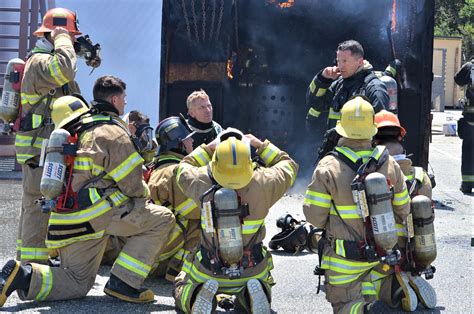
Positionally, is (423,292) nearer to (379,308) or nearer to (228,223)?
(379,308)

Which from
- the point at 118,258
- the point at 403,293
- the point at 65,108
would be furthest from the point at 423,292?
the point at 65,108

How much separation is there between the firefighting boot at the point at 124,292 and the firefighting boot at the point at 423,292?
1.65 metres

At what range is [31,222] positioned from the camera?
5754mm

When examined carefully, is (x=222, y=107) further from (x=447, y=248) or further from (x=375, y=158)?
(x=375, y=158)

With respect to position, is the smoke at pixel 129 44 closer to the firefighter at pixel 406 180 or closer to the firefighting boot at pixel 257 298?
the firefighter at pixel 406 180

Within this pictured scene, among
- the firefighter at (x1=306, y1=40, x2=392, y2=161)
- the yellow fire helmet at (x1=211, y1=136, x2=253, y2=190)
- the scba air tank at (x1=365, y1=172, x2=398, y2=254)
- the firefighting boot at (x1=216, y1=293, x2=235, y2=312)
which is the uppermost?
the firefighter at (x1=306, y1=40, x2=392, y2=161)

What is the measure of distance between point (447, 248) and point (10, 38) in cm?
727

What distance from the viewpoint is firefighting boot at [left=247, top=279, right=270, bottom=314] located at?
4633 mm

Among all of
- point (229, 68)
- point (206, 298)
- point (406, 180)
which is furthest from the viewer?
point (229, 68)

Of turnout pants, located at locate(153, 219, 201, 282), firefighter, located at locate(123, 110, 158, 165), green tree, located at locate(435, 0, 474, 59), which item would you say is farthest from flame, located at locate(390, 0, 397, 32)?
green tree, located at locate(435, 0, 474, 59)

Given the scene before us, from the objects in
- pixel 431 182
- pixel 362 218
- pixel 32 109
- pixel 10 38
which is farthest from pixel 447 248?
pixel 10 38

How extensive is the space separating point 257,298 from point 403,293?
99 cm

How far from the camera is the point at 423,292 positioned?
508cm

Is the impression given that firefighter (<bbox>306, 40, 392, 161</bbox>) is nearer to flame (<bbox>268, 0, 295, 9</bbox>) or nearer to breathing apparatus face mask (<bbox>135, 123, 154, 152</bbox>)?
breathing apparatus face mask (<bbox>135, 123, 154, 152</bbox>)
